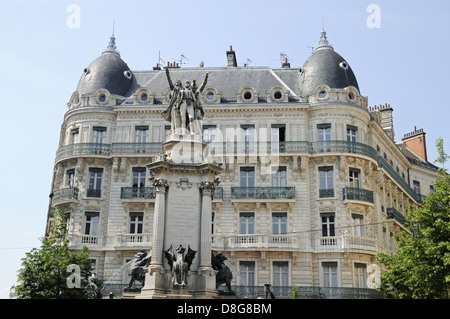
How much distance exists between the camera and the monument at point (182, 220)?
16.3 m

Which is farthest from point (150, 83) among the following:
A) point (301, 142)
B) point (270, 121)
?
point (301, 142)

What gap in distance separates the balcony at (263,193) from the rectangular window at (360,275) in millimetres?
5674

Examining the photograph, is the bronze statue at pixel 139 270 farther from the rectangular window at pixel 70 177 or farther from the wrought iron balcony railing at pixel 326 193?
the rectangular window at pixel 70 177

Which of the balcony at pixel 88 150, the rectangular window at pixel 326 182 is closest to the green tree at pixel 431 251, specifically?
the rectangular window at pixel 326 182

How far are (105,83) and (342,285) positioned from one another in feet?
68.7

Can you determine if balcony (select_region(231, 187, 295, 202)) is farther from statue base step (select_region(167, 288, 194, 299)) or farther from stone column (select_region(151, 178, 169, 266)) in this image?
statue base step (select_region(167, 288, 194, 299))

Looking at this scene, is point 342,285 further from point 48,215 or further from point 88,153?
point 48,215

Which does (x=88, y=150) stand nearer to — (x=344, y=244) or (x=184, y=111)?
(x=344, y=244)

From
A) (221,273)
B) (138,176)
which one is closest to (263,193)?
(138,176)

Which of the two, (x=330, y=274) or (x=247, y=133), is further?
(x=247, y=133)

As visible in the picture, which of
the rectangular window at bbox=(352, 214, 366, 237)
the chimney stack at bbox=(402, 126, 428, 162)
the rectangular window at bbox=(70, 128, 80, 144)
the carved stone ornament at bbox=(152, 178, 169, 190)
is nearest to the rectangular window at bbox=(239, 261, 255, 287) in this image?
the rectangular window at bbox=(352, 214, 366, 237)

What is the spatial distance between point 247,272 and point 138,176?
958cm

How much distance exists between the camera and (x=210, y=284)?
54.6ft

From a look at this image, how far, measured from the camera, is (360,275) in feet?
108
